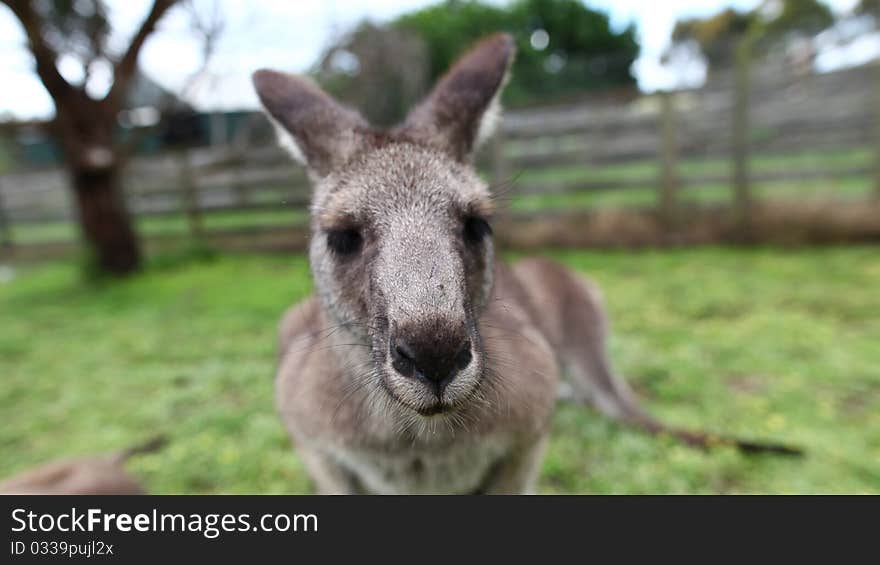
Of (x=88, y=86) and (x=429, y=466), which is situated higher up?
(x=88, y=86)

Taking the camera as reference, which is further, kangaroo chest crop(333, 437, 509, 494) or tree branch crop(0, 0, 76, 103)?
tree branch crop(0, 0, 76, 103)

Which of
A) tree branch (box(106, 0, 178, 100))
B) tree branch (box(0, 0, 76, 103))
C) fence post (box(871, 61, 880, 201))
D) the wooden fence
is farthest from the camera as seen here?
the wooden fence

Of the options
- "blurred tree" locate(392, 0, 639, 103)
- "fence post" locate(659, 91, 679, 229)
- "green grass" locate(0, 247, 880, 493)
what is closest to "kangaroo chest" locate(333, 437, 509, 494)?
"green grass" locate(0, 247, 880, 493)

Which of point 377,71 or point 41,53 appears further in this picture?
point 377,71

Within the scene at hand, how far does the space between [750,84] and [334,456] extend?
705cm

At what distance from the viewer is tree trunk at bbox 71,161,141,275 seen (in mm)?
7582

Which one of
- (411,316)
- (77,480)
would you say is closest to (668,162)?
(411,316)

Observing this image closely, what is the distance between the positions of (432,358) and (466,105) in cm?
122

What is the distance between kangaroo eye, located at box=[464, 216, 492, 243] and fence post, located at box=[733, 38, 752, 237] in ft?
20.5

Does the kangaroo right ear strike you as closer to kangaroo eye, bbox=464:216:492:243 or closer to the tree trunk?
kangaroo eye, bbox=464:216:492:243

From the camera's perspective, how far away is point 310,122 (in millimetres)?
2346

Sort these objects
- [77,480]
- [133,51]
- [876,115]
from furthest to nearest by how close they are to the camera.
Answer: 1. [133,51]
2. [876,115]
3. [77,480]

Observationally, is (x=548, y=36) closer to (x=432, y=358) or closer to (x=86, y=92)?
(x=86, y=92)

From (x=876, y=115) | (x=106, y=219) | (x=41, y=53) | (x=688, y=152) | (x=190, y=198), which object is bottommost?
(x=106, y=219)
